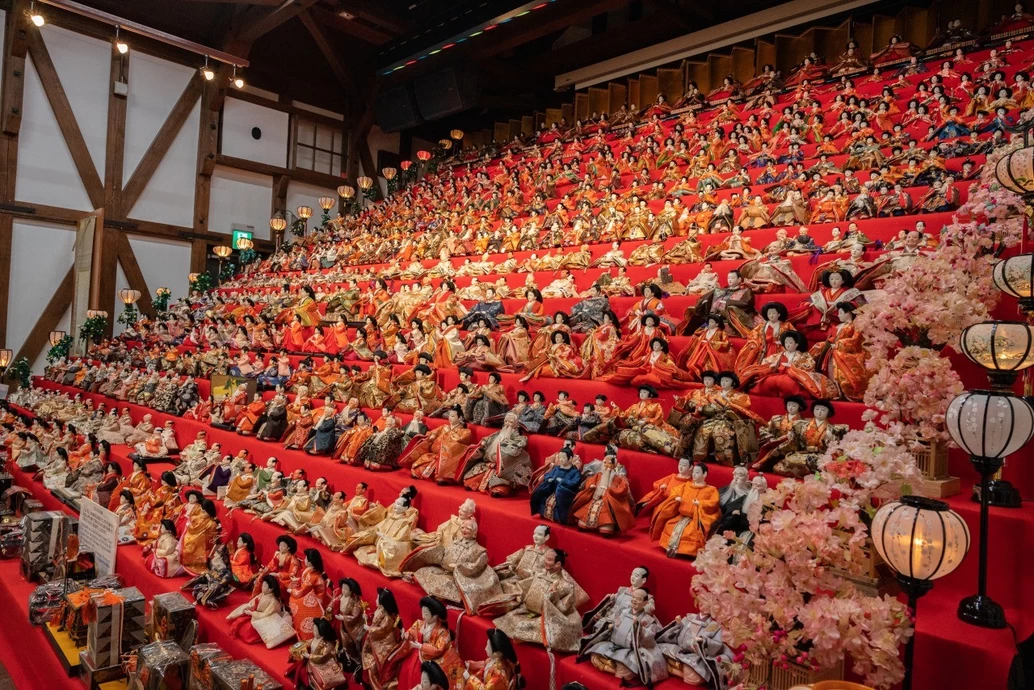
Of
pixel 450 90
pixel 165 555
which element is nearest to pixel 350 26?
pixel 450 90

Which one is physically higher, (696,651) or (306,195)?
(306,195)

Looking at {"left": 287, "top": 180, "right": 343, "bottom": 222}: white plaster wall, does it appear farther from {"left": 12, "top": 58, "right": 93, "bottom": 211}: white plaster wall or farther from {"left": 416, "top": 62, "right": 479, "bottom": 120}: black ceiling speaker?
{"left": 12, "top": 58, "right": 93, "bottom": 211}: white plaster wall

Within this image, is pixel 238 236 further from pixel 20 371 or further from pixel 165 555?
pixel 165 555

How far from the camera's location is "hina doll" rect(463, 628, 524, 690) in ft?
9.12

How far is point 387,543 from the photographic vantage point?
12.4 feet

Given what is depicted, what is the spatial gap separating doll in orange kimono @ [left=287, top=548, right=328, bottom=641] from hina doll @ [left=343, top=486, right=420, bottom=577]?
7.9 inches

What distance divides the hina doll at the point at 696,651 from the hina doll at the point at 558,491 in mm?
875

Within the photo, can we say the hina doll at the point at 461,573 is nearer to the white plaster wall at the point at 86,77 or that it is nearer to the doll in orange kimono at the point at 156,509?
the doll in orange kimono at the point at 156,509

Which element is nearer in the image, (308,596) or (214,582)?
(308,596)

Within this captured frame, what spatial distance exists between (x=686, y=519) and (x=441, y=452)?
1.84 metres

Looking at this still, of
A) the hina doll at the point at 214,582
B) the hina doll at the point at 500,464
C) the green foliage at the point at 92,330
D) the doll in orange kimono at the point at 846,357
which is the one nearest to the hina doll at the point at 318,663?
the hina doll at the point at 214,582

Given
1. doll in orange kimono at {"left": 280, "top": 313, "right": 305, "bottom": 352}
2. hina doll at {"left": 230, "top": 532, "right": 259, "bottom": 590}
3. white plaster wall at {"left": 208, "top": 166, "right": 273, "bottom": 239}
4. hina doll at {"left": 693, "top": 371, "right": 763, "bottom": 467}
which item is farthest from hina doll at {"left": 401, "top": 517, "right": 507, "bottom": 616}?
white plaster wall at {"left": 208, "top": 166, "right": 273, "bottom": 239}

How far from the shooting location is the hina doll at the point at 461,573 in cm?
327

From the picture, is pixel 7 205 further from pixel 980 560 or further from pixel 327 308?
pixel 980 560
